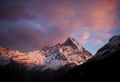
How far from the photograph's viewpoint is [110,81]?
651ft

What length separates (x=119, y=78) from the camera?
631 feet

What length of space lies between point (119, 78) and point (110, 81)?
895 cm
